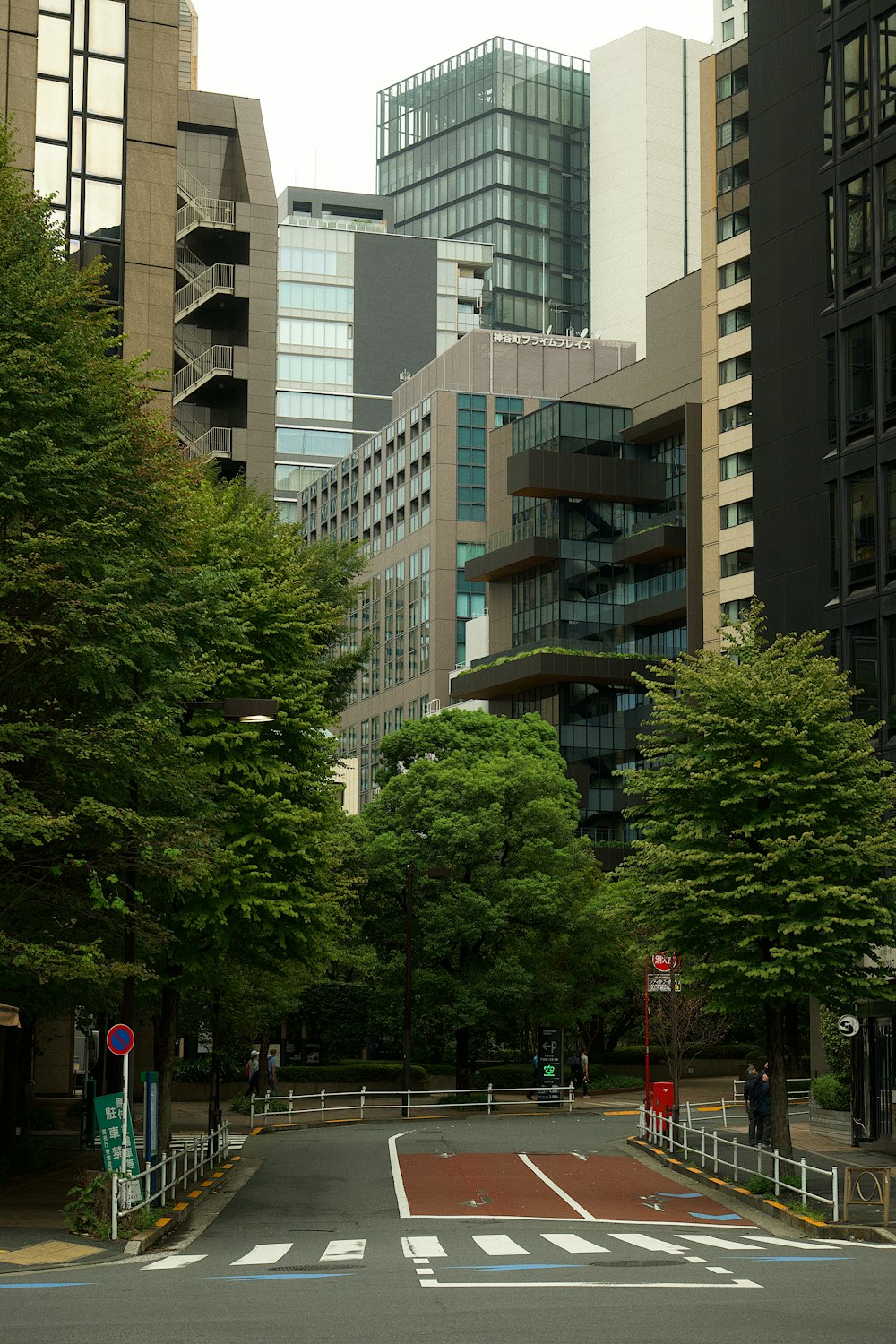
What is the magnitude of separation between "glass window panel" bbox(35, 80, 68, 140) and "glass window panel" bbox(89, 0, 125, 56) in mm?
1906

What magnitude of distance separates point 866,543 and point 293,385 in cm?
14714

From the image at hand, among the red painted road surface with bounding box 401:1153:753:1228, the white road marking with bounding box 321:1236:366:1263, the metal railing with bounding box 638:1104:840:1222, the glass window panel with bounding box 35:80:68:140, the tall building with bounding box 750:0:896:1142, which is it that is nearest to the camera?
the white road marking with bounding box 321:1236:366:1263

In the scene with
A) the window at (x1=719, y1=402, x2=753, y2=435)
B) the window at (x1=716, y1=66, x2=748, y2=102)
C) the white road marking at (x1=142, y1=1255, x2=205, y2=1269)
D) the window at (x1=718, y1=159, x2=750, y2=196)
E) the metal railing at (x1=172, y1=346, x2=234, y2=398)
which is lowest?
the white road marking at (x1=142, y1=1255, x2=205, y2=1269)

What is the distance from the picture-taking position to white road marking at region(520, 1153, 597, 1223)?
82.5 ft

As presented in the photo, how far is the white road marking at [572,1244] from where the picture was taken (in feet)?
67.2

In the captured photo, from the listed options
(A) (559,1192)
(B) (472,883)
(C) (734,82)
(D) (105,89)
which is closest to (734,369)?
Result: (C) (734,82)

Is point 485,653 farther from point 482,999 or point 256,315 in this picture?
point 482,999

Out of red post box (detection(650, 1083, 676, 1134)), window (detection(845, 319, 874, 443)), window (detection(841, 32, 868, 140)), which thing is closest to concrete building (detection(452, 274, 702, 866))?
window (detection(841, 32, 868, 140))

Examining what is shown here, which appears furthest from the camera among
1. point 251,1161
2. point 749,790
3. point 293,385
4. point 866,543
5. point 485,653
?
point 293,385

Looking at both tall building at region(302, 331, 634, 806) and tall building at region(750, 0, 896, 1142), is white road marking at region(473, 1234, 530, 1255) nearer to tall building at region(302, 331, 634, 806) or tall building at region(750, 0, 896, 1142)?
tall building at region(750, 0, 896, 1142)

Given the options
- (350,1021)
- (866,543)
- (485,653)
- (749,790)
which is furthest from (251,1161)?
(485,653)

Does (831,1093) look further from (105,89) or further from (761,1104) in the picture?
(105,89)

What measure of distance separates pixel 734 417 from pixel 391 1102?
4055 centimetres

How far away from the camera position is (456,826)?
58.7 m
